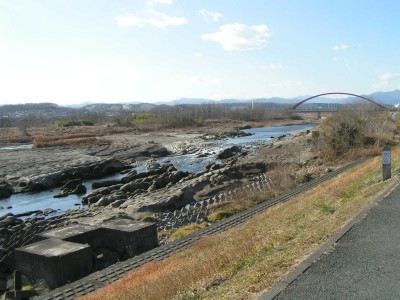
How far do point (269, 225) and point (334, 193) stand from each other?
3.14m

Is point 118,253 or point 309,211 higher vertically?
point 309,211

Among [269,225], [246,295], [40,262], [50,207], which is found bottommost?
[50,207]

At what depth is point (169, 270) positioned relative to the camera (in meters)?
9.00

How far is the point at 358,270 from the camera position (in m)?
5.46

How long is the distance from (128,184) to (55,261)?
57.7 feet

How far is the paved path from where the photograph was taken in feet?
15.8

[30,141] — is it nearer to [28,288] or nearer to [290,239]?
[28,288]

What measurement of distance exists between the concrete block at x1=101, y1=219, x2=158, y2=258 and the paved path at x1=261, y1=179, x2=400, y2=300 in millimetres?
7582

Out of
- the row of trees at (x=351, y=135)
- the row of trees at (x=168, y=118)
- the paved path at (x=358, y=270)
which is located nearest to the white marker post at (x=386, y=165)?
the paved path at (x=358, y=270)

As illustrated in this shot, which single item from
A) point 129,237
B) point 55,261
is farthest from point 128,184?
point 55,261

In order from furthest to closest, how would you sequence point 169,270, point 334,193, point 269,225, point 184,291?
1. point 334,193
2. point 269,225
3. point 169,270
4. point 184,291

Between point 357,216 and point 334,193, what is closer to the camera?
point 357,216

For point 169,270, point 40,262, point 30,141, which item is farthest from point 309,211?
point 30,141

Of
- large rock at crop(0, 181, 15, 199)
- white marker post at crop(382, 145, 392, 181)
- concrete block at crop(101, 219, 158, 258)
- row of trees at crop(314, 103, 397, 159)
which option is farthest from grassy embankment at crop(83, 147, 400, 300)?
large rock at crop(0, 181, 15, 199)
